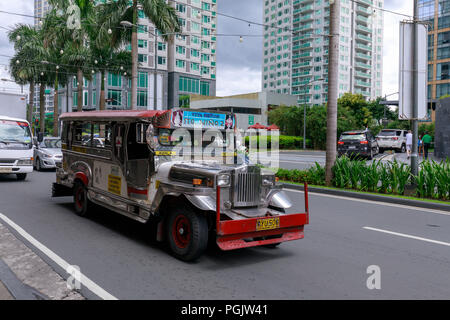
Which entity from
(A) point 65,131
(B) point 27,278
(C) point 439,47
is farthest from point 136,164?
(C) point 439,47

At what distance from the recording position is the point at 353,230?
7809mm

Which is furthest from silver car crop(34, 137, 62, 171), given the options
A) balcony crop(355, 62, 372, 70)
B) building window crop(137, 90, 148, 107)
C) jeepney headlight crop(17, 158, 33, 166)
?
balcony crop(355, 62, 372, 70)

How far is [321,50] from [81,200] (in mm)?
95728

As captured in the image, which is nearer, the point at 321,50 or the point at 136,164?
the point at 136,164

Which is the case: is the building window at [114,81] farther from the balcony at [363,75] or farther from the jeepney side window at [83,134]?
the balcony at [363,75]

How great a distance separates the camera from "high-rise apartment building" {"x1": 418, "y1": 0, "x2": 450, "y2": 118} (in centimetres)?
6600

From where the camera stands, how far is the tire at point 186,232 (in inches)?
217

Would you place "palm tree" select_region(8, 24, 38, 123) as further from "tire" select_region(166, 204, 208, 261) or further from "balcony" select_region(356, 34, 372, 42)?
"balcony" select_region(356, 34, 372, 42)

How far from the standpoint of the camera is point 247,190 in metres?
5.97

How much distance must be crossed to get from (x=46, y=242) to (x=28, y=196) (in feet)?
17.9

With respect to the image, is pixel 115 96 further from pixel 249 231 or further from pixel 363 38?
pixel 363 38
